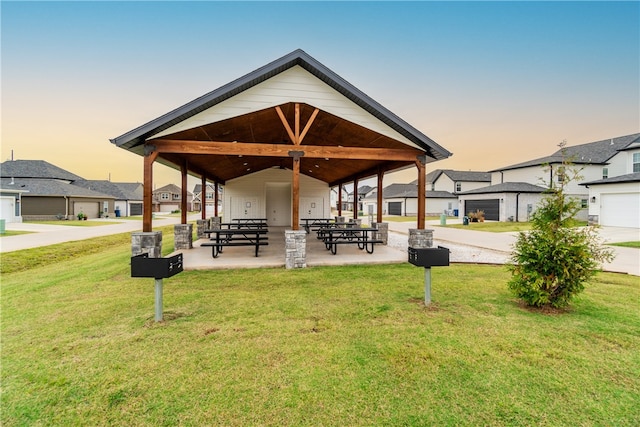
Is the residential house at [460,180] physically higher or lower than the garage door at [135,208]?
higher

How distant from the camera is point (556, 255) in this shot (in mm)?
4398

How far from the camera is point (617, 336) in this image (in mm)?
3715

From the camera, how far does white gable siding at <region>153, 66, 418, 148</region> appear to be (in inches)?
295

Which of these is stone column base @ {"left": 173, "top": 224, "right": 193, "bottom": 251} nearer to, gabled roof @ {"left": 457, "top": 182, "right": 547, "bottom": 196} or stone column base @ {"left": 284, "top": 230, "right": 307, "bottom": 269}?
stone column base @ {"left": 284, "top": 230, "right": 307, "bottom": 269}

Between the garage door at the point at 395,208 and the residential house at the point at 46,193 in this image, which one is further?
the garage door at the point at 395,208

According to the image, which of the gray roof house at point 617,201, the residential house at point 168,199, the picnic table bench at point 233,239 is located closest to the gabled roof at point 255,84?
the picnic table bench at point 233,239

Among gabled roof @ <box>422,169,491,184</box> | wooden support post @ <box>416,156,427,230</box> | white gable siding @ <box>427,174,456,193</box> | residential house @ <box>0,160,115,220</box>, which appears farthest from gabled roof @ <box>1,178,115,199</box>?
gabled roof @ <box>422,169,491,184</box>

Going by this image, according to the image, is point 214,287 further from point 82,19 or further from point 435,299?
point 82,19

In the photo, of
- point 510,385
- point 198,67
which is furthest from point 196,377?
point 198,67

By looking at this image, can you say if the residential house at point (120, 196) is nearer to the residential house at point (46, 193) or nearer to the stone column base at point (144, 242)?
the residential house at point (46, 193)

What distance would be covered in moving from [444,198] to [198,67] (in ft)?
116

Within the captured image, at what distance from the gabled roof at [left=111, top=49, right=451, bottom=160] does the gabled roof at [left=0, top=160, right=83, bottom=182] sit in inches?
1467

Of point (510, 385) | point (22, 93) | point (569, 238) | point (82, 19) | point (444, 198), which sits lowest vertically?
point (510, 385)

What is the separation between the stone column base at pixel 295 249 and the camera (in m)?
7.61
